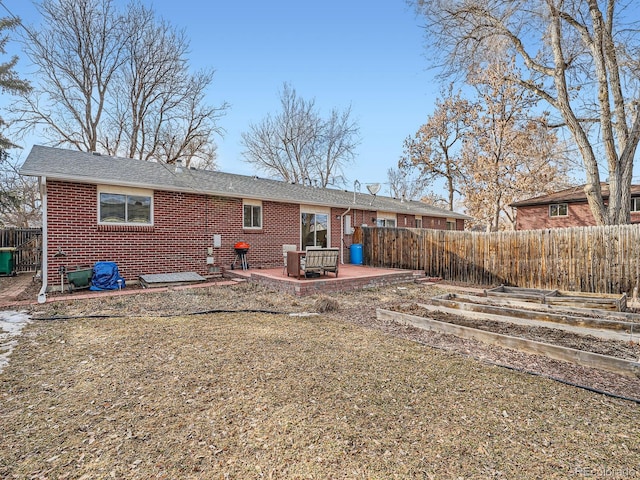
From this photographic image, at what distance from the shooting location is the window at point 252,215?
11688mm

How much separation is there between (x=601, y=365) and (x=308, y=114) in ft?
93.3

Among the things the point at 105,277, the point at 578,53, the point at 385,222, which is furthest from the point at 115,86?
the point at 578,53

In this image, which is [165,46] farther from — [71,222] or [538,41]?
[538,41]

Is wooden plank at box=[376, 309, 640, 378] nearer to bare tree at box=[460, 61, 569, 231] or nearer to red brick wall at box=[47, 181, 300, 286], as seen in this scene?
red brick wall at box=[47, 181, 300, 286]

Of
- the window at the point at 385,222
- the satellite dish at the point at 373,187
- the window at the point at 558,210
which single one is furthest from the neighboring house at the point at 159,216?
the window at the point at 558,210

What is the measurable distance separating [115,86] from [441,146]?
23.5 metres

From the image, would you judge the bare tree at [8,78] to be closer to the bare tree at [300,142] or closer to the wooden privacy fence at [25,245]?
the wooden privacy fence at [25,245]

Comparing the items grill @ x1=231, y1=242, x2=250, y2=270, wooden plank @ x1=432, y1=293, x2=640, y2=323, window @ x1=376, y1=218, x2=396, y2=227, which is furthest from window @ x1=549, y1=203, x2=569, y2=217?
grill @ x1=231, y1=242, x2=250, y2=270

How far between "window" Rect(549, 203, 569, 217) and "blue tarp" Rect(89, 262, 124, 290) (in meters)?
24.9

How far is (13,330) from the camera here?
5066mm

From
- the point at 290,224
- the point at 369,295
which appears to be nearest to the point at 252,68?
the point at 290,224

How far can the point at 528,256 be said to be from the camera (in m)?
10.1

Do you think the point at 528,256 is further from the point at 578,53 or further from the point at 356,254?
the point at 578,53

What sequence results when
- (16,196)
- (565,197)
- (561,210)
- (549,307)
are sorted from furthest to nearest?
(561,210) → (565,197) → (16,196) → (549,307)
